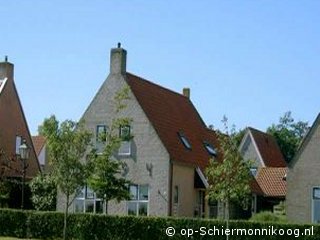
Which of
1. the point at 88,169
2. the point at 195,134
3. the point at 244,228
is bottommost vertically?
the point at 244,228

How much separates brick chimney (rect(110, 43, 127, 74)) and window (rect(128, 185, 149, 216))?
23.5ft

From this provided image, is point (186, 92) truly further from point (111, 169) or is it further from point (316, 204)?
point (111, 169)

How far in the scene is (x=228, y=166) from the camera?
1112 inches

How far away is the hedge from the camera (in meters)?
28.7

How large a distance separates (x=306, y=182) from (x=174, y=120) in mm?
10459

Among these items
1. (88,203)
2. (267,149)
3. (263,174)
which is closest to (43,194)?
(88,203)

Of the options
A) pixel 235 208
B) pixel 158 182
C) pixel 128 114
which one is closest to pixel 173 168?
pixel 158 182

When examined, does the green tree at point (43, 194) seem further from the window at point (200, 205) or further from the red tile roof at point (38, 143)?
the red tile roof at point (38, 143)

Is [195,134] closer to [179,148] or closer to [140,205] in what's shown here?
[179,148]

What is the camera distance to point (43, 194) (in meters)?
44.0

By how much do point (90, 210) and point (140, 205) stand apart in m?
3.24

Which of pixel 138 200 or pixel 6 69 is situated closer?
pixel 138 200

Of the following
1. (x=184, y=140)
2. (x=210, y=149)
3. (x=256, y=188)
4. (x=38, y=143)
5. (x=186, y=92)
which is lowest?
(x=256, y=188)

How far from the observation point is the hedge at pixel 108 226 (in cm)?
2869
